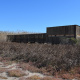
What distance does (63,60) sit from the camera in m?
6.06

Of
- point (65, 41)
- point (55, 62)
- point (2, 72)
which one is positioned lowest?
point (2, 72)

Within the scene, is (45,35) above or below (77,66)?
above

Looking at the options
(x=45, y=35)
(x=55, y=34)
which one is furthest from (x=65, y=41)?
(x=45, y=35)

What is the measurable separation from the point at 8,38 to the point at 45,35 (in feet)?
33.3

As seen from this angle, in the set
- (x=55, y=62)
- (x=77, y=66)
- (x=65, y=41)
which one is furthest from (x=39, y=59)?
(x=65, y=41)

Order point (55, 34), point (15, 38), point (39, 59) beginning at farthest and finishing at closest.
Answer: point (15, 38) < point (55, 34) < point (39, 59)

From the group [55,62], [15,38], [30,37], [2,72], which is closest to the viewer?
[2,72]

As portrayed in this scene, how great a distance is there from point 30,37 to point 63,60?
14.5 m

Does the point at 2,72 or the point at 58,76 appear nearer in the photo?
the point at 58,76

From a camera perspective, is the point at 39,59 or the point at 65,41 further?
the point at 65,41

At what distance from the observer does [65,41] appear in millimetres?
15336

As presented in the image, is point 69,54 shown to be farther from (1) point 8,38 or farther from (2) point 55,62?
(1) point 8,38

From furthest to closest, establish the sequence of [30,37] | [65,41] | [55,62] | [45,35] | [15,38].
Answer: [15,38], [30,37], [45,35], [65,41], [55,62]

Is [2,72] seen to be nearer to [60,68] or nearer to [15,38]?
[60,68]
